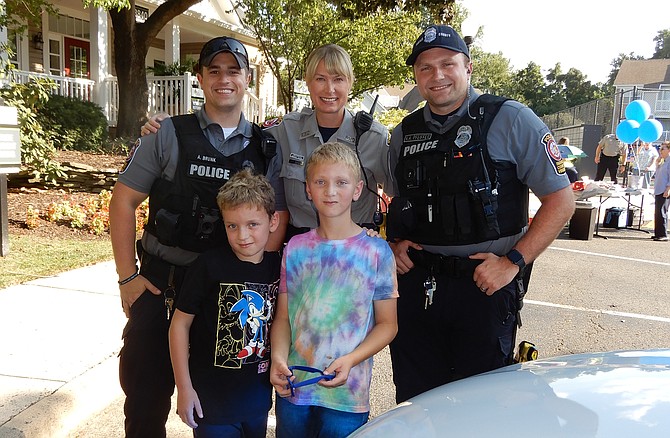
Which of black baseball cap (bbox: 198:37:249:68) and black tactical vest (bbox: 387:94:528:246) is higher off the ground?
black baseball cap (bbox: 198:37:249:68)

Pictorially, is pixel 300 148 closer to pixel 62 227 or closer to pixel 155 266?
pixel 155 266

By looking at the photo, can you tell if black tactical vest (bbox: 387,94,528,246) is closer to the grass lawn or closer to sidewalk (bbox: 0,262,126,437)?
sidewalk (bbox: 0,262,126,437)

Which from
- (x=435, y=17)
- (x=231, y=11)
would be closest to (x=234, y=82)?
(x=435, y=17)

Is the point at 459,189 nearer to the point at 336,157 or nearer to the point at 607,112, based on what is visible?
the point at 336,157

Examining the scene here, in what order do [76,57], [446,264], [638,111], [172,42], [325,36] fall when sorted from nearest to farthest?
[446,264]
[638,111]
[76,57]
[172,42]
[325,36]

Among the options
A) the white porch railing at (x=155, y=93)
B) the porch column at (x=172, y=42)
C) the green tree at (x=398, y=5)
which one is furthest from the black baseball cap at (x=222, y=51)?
the porch column at (x=172, y=42)

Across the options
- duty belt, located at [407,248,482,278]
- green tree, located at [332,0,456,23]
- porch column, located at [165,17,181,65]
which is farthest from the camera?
porch column, located at [165,17,181,65]

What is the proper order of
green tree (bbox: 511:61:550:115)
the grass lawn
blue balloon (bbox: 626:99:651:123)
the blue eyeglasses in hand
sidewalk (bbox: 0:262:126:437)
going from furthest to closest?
green tree (bbox: 511:61:550:115), blue balloon (bbox: 626:99:651:123), the grass lawn, sidewalk (bbox: 0:262:126:437), the blue eyeglasses in hand

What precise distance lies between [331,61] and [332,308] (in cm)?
119

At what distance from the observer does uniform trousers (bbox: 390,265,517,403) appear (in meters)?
2.59

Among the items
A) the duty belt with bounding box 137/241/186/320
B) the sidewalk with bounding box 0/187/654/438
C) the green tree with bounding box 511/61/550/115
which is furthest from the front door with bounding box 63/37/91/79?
the green tree with bounding box 511/61/550/115

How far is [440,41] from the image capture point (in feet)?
8.45

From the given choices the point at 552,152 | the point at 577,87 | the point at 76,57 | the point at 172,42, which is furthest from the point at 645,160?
the point at 577,87

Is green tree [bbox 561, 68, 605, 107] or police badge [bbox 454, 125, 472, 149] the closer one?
police badge [bbox 454, 125, 472, 149]
